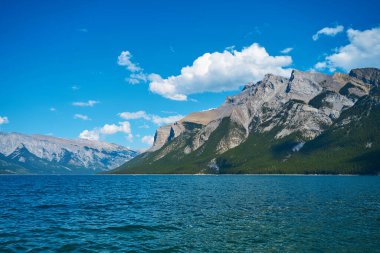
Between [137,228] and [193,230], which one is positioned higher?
[193,230]

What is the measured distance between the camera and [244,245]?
133 feet

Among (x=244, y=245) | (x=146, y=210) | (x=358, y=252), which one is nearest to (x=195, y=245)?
(x=244, y=245)

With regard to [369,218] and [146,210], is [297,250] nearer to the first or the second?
[369,218]

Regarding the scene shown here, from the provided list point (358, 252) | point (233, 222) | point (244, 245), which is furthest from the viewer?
point (233, 222)

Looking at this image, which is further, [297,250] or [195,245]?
[195,245]

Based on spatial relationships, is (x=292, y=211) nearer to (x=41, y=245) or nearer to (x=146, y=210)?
(x=146, y=210)

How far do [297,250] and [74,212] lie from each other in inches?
1844

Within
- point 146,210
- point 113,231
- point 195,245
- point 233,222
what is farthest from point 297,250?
point 146,210

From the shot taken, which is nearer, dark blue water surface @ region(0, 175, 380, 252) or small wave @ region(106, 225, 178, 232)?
dark blue water surface @ region(0, 175, 380, 252)

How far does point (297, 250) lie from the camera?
38.0m

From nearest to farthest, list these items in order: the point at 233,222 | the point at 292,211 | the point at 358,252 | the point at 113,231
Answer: the point at 358,252, the point at 113,231, the point at 233,222, the point at 292,211

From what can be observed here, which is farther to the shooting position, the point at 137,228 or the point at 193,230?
the point at 137,228

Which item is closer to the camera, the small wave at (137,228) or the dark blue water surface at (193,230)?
the dark blue water surface at (193,230)

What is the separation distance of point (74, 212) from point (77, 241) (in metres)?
27.3
